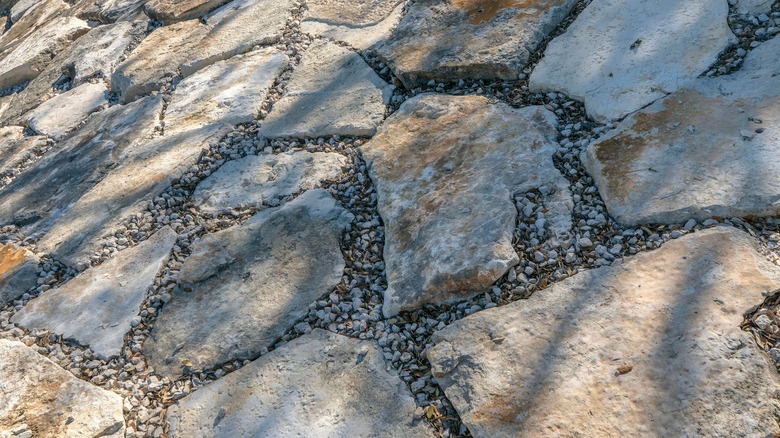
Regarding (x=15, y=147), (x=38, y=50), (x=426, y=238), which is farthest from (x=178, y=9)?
(x=426, y=238)

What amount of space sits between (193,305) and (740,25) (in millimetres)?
2039

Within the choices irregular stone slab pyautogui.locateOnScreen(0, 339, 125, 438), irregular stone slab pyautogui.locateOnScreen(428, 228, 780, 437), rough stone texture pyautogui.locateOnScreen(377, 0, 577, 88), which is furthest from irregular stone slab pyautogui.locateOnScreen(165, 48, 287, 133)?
irregular stone slab pyautogui.locateOnScreen(428, 228, 780, 437)

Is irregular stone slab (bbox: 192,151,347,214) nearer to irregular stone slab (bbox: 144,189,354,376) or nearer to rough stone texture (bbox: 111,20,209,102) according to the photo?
irregular stone slab (bbox: 144,189,354,376)

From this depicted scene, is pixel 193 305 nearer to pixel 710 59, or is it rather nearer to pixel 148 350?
pixel 148 350

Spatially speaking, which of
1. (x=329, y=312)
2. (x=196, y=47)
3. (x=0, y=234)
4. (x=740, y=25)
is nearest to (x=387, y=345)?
(x=329, y=312)

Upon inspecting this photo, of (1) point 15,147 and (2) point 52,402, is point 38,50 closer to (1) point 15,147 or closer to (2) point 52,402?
(1) point 15,147

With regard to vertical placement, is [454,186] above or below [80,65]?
below

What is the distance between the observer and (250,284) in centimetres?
206

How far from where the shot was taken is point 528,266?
1.82 m

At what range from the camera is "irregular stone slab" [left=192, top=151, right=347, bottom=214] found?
237 cm

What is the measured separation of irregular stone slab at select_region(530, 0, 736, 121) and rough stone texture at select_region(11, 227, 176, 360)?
1499mm

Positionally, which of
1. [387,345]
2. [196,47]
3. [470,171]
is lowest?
[387,345]

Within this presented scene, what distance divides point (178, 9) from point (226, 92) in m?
1.11

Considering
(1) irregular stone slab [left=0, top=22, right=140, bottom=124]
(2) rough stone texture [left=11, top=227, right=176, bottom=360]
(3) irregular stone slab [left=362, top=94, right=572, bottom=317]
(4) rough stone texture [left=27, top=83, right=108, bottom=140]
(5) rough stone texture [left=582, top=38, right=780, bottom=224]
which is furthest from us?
(1) irregular stone slab [left=0, top=22, right=140, bottom=124]
